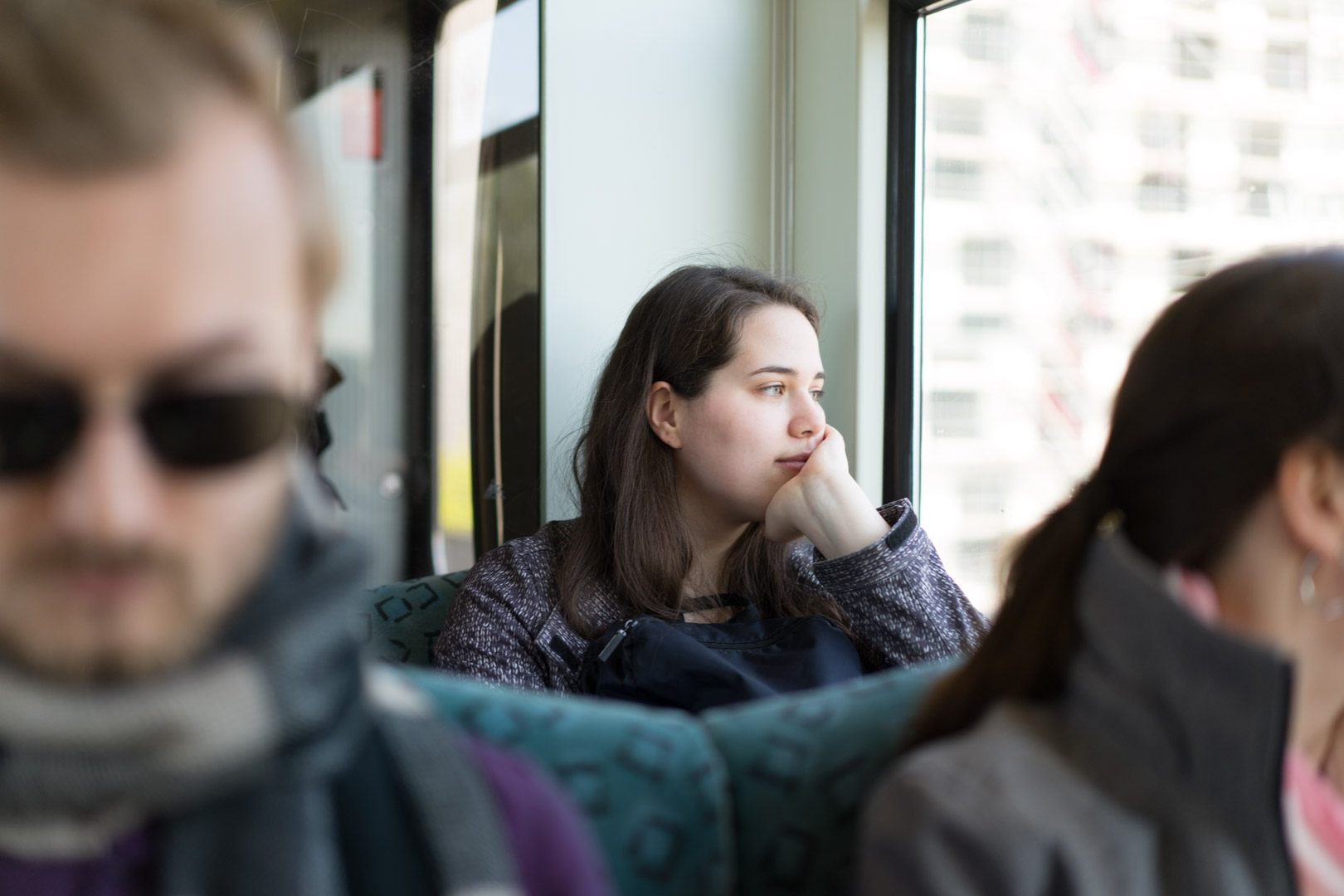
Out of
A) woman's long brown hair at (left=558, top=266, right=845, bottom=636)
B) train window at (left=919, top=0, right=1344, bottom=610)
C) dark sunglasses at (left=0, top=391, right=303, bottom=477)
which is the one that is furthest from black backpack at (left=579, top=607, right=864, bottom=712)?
dark sunglasses at (left=0, top=391, right=303, bottom=477)

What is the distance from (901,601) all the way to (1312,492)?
859mm

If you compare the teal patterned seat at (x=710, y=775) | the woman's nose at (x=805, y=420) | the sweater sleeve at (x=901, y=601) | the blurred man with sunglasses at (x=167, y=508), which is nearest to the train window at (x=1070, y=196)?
the sweater sleeve at (x=901, y=601)

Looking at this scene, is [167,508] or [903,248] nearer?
A: [167,508]

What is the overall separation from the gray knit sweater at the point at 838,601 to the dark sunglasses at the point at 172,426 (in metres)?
1.09

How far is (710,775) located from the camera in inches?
33.9

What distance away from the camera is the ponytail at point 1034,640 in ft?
2.79

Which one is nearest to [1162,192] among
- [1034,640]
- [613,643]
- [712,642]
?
[712,642]

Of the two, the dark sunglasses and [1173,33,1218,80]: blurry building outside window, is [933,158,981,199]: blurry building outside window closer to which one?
[1173,33,1218,80]: blurry building outside window

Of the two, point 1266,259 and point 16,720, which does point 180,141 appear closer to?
point 16,720

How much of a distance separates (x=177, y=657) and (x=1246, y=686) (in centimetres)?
67

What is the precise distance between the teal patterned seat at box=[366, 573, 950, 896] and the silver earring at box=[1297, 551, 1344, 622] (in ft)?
1.02

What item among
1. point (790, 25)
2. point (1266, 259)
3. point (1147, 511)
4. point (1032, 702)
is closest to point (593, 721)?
point (1032, 702)

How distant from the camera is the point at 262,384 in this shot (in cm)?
58

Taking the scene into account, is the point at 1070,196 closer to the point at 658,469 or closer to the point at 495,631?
the point at 658,469
